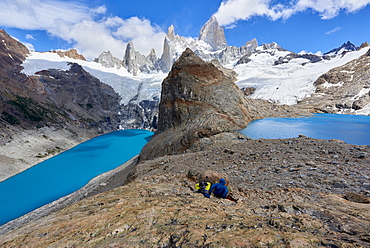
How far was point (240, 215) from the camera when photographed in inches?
214

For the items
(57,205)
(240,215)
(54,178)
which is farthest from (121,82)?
(240,215)

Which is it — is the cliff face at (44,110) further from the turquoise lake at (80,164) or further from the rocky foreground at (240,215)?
the rocky foreground at (240,215)

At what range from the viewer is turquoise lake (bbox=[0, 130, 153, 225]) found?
34531mm

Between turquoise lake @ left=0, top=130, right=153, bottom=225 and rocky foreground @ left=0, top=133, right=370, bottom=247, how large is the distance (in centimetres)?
3839

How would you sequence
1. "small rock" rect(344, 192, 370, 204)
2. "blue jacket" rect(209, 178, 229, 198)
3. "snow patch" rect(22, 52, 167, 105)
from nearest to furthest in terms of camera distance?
1. "small rock" rect(344, 192, 370, 204)
2. "blue jacket" rect(209, 178, 229, 198)
3. "snow patch" rect(22, 52, 167, 105)

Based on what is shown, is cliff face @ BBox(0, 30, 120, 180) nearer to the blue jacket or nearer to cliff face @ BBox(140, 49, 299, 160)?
cliff face @ BBox(140, 49, 299, 160)

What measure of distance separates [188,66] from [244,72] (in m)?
164

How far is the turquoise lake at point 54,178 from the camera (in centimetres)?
3453

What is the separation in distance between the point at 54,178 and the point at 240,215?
5640 centimetres

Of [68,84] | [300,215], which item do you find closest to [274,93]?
[300,215]

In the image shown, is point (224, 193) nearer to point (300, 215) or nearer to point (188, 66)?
point (300, 215)

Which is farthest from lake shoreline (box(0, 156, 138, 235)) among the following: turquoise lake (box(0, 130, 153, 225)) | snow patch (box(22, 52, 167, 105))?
snow patch (box(22, 52, 167, 105))

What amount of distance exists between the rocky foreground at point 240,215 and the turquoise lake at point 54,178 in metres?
38.4

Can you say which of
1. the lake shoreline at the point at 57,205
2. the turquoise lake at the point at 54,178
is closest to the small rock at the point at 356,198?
the lake shoreline at the point at 57,205
